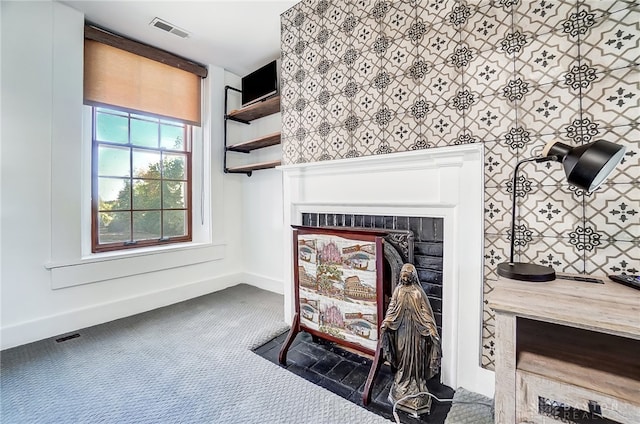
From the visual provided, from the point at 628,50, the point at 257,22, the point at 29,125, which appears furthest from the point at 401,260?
the point at 29,125

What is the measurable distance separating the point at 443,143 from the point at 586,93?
2.05 feet

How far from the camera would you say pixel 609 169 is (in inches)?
39.8

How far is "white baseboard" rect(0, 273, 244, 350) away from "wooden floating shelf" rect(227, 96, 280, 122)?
6.48 feet

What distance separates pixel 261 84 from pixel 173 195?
5.20 ft

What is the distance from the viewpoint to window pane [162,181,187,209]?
3.08 metres

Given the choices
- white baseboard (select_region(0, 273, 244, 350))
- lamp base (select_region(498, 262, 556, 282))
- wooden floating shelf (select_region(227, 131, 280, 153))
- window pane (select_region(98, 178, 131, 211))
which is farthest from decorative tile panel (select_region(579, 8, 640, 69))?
window pane (select_region(98, 178, 131, 211))

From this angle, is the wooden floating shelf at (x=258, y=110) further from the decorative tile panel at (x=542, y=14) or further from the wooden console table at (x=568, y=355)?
the wooden console table at (x=568, y=355)

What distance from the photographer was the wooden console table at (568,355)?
87 cm

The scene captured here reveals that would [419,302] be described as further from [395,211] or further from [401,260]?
[395,211]

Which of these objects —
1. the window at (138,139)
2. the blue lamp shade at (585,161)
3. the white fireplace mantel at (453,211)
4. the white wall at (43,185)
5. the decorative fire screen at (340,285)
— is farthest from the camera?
the window at (138,139)

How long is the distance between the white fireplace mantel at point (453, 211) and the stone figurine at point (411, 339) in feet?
0.67

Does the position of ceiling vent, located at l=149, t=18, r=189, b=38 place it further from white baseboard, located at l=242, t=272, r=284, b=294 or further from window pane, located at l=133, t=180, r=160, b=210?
white baseboard, located at l=242, t=272, r=284, b=294

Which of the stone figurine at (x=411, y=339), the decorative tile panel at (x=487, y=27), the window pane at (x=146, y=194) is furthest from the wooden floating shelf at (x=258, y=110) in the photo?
the stone figurine at (x=411, y=339)

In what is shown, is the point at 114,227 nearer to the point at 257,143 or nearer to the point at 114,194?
the point at 114,194
